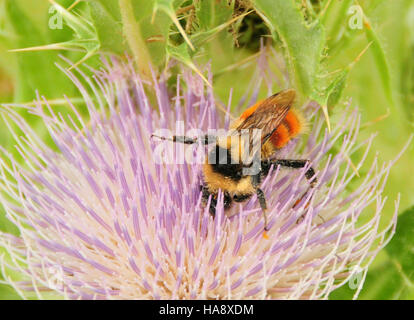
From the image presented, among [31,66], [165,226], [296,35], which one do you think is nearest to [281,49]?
[296,35]

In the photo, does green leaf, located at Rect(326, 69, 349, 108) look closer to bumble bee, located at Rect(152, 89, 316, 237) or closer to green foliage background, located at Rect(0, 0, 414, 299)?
green foliage background, located at Rect(0, 0, 414, 299)

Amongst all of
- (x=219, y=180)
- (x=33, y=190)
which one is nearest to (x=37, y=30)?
(x=33, y=190)

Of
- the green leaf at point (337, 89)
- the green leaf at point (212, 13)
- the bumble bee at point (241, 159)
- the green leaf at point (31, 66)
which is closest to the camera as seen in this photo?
the bumble bee at point (241, 159)

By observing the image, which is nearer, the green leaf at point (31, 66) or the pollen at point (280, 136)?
Result: the pollen at point (280, 136)

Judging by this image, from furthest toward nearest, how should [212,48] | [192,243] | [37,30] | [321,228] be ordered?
[37,30] → [212,48] → [321,228] → [192,243]

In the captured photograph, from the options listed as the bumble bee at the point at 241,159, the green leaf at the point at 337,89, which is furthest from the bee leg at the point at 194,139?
the green leaf at the point at 337,89

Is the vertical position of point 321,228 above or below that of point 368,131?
below

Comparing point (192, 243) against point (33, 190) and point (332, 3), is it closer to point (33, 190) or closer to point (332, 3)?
point (33, 190)

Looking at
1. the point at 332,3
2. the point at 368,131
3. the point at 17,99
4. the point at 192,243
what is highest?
the point at 332,3

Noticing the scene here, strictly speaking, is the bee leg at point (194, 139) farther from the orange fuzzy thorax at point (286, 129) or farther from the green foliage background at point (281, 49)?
the green foliage background at point (281, 49)
